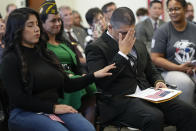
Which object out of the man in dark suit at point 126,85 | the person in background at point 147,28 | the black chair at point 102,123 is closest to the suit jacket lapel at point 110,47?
the man in dark suit at point 126,85

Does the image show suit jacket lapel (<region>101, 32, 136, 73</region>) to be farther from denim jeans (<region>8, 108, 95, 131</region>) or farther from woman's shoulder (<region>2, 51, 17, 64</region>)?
woman's shoulder (<region>2, 51, 17, 64</region>)

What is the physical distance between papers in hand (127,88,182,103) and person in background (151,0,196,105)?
0.77 metres

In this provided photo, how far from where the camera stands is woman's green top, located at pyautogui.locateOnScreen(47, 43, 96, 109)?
2.54 meters

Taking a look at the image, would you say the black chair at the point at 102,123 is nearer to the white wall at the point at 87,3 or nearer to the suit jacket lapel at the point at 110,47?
the suit jacket lapel at the point at 110,47

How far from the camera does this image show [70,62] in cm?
275

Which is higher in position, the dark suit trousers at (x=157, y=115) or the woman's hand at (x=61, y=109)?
the woman's hand at (x=61, y=109)

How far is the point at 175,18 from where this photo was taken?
3.28 meters

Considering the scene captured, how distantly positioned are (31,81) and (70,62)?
82 centimetres

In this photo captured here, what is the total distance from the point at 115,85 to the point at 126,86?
0.09 metres

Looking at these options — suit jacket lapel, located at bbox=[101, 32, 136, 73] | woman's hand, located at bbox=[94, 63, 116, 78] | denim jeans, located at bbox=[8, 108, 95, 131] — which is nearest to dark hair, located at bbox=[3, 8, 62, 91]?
denim jeans, located at bbox=[8, 108, 95, 131]

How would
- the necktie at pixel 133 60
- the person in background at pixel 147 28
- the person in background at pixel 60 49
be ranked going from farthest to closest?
the person in background at pixel 147 28, the person in background at pixel 60 49, the necktie at pixel 133 60

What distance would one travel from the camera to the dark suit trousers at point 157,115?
7.22 ft

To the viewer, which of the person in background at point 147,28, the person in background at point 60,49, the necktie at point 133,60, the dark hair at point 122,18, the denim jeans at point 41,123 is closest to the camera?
the denim jeans at point 41,123

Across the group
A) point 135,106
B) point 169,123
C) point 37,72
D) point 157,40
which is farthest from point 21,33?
point 157,40
